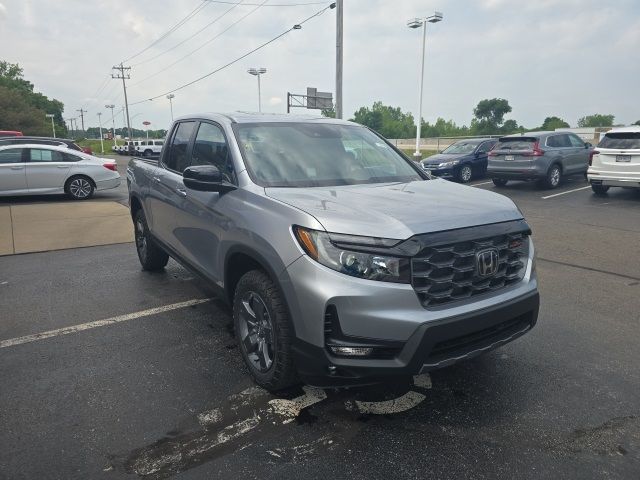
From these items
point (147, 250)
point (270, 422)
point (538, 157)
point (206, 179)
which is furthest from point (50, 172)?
point (538, 157)

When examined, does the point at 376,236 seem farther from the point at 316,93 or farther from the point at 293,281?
the point at 316,93

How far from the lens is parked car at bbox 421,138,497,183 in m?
16.0

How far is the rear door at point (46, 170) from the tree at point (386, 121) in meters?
107

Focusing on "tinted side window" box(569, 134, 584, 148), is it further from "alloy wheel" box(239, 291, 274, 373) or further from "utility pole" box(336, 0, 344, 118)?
"alloy wheel" box(239, 291, 274, 373)

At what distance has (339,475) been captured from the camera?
2457mm

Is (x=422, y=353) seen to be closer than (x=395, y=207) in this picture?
Yes

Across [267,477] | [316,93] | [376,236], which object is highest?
[316,93]

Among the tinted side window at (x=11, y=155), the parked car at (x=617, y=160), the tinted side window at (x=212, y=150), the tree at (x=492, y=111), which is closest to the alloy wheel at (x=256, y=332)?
the tinted side window at (x=212, y=150)

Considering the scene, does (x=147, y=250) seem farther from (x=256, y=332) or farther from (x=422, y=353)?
(x=422, y=353)

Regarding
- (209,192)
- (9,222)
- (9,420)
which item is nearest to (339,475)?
(9,420)

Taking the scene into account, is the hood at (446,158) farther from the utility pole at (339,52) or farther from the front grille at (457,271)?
the front grille at (457,271)

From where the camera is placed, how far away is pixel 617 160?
1167 cm

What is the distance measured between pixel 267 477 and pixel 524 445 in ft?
4.73

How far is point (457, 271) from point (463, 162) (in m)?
14.4
